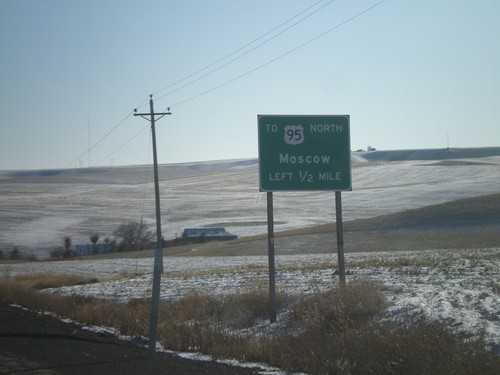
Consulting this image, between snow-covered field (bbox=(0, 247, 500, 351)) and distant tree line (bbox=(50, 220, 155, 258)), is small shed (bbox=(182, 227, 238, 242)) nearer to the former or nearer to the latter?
distant tree line (bbox=(50, 220, 155, 258))

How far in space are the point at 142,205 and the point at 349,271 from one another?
6417 centimetres

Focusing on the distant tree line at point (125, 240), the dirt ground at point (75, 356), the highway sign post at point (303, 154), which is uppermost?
the highway sign post at point (303, 154)

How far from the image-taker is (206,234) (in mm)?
68125

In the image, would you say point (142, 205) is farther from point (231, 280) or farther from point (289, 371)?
point (289, 371)

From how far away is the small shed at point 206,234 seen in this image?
223 feet

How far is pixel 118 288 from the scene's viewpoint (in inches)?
902

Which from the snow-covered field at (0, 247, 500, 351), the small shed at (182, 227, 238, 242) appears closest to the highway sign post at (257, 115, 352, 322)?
the snow-covered field at (0, 247, 500, 351)

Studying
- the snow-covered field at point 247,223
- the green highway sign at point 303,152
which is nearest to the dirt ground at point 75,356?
the snow-covered field at point 247,223

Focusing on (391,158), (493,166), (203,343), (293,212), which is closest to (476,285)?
(203,343)

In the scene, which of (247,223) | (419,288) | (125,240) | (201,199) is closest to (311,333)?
(419,288)

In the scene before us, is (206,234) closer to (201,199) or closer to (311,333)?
(201,199)

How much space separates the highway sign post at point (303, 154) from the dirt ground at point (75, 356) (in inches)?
190

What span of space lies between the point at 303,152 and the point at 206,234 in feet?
174

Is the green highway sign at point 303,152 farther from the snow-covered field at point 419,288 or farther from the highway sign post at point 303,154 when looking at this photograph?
the snow-covered field at point 419,288
